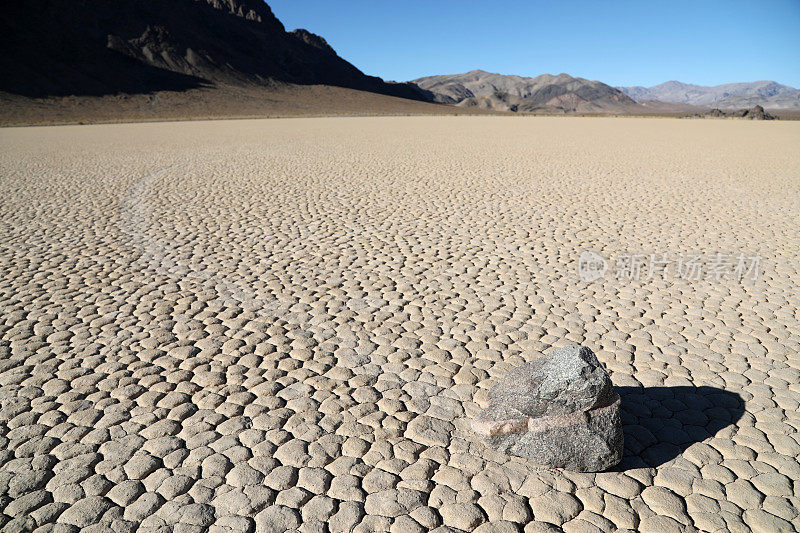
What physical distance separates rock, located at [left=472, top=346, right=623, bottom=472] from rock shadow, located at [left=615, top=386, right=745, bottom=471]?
8.6 inches

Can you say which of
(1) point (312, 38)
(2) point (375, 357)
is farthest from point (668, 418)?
(1) point (312, 38)

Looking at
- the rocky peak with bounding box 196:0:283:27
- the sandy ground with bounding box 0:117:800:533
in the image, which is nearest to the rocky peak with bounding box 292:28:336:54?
the rocky peak with bounding box 196:0:283:27

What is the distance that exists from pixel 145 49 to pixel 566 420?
78.8m

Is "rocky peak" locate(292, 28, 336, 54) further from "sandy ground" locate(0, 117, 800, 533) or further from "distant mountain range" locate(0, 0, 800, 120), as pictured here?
"sandy ground" locate(0, 117, 800, 533)

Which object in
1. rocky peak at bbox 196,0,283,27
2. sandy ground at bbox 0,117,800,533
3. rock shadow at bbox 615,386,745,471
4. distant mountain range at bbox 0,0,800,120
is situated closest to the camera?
sandy ground at bbox 0,117,800,533

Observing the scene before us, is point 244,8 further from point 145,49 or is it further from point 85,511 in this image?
point 85,511

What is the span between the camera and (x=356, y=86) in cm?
9331

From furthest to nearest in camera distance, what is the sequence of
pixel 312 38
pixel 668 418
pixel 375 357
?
pixel 312 38 < pixel 375 357 < pixel 668 418

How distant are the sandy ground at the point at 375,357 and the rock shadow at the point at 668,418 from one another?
0.05ft

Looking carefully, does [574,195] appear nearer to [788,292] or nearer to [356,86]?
[788,292]

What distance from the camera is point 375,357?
12.7 ft

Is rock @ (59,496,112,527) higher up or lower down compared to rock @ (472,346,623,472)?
lower down

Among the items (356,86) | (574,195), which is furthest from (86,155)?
(356,86)

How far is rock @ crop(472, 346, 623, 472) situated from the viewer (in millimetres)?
2670
